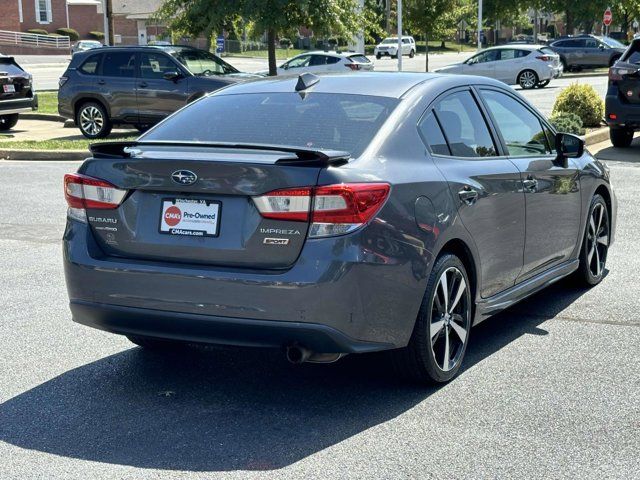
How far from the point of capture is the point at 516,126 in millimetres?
6805

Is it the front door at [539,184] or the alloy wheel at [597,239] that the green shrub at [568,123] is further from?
the front door at [539,184]

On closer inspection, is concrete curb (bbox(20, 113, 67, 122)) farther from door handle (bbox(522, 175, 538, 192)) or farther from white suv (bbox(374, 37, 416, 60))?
white suv (bbox(374, 37, 416, 60))

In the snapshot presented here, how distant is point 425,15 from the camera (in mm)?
50438

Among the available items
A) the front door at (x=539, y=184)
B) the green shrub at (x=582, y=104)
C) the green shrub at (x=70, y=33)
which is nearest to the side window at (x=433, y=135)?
the front door at (x=539, y=184)

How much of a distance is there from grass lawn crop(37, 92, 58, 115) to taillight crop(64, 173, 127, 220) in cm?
2145

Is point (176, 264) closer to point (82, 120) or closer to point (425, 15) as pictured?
point (82, 120)

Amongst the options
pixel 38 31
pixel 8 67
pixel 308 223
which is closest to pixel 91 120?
pixel 8 67

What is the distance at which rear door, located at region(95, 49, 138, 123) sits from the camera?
20.7 metres

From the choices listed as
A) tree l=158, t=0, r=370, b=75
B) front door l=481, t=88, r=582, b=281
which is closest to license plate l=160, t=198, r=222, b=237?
front door l=481, t=88, r=582, b=281

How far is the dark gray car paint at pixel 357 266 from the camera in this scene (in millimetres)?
4883

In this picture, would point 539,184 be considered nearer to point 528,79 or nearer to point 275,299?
point 275,299

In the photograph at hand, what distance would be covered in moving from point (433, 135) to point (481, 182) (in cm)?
41

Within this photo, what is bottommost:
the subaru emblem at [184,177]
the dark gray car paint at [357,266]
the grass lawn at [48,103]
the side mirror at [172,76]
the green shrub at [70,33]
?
the grass lawn at [48,103]

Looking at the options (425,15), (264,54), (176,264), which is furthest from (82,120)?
(264,54)
